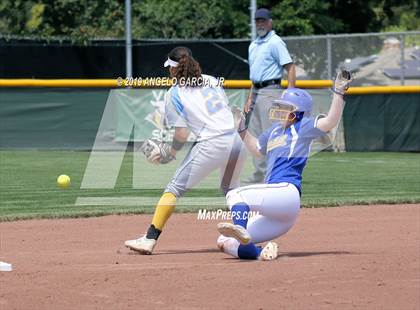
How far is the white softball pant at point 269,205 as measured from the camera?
7.20m

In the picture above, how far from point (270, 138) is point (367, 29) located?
2625 cm

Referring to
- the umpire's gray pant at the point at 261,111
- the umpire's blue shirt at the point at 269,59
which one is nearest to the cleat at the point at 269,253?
the umpire's gray pant at the point at 261,111

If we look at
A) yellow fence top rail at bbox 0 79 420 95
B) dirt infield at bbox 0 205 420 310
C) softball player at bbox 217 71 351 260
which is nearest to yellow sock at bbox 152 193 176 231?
dirt infield at bbox 0 205 420 310

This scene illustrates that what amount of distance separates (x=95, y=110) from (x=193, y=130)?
37.7ft

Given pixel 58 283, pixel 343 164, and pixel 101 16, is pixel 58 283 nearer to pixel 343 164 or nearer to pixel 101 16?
Result: pixel 343 164

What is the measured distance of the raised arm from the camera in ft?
23.3

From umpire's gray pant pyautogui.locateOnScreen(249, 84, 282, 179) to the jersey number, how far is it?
4523mm

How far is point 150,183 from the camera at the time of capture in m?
13.8

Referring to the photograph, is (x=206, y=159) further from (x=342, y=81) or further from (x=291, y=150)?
(x=342, y=81)

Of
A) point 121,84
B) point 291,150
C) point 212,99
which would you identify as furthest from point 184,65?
point 121,84

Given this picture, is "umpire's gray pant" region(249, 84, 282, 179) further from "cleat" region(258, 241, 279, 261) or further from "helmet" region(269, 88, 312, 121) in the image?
"cleat" region(258, 241, 279, 261)

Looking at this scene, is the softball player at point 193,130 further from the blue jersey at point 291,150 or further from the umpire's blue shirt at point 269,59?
the umpire's blue shirt at point 269,59

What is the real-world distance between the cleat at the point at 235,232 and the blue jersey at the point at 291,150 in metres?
0.49

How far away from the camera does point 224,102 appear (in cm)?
782
